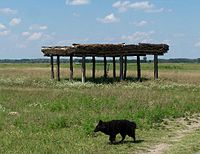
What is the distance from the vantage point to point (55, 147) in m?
13.8

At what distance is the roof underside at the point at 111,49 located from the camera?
37859 millimetres

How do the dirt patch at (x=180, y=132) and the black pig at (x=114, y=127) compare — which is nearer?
the dirt patch at (x=180, y=132)

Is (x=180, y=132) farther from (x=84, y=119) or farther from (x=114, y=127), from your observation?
(x=84, y=119)

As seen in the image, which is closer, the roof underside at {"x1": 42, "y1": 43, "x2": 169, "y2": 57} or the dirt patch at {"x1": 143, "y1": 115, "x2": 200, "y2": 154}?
the dirt patch at {"x1": 143, "y1": 115, "x2": 200, "y2": 154}

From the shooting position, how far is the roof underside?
37.9 meters

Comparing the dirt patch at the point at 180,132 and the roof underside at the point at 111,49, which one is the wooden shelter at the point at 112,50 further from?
the dirt patch at the point at 180,132

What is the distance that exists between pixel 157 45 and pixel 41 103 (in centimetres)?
1885

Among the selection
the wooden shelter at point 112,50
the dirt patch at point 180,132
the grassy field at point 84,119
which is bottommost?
the dirt patch at point 180,132

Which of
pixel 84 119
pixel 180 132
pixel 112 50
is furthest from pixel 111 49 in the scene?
pixel 180 132

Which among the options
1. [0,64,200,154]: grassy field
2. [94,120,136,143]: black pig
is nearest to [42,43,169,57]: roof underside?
[0,64,200,154]: grassy field

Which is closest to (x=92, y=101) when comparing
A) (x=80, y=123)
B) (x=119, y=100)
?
(x=119, y=100)

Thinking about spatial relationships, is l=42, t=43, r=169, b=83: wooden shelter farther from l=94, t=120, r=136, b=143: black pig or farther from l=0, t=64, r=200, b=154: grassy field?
l=94, t=120, r=136, b=143: black pig

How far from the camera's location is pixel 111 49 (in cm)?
3897

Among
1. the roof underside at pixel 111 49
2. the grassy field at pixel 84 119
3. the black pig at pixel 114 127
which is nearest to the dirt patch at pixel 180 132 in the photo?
the grassy field at pixel 84 119
